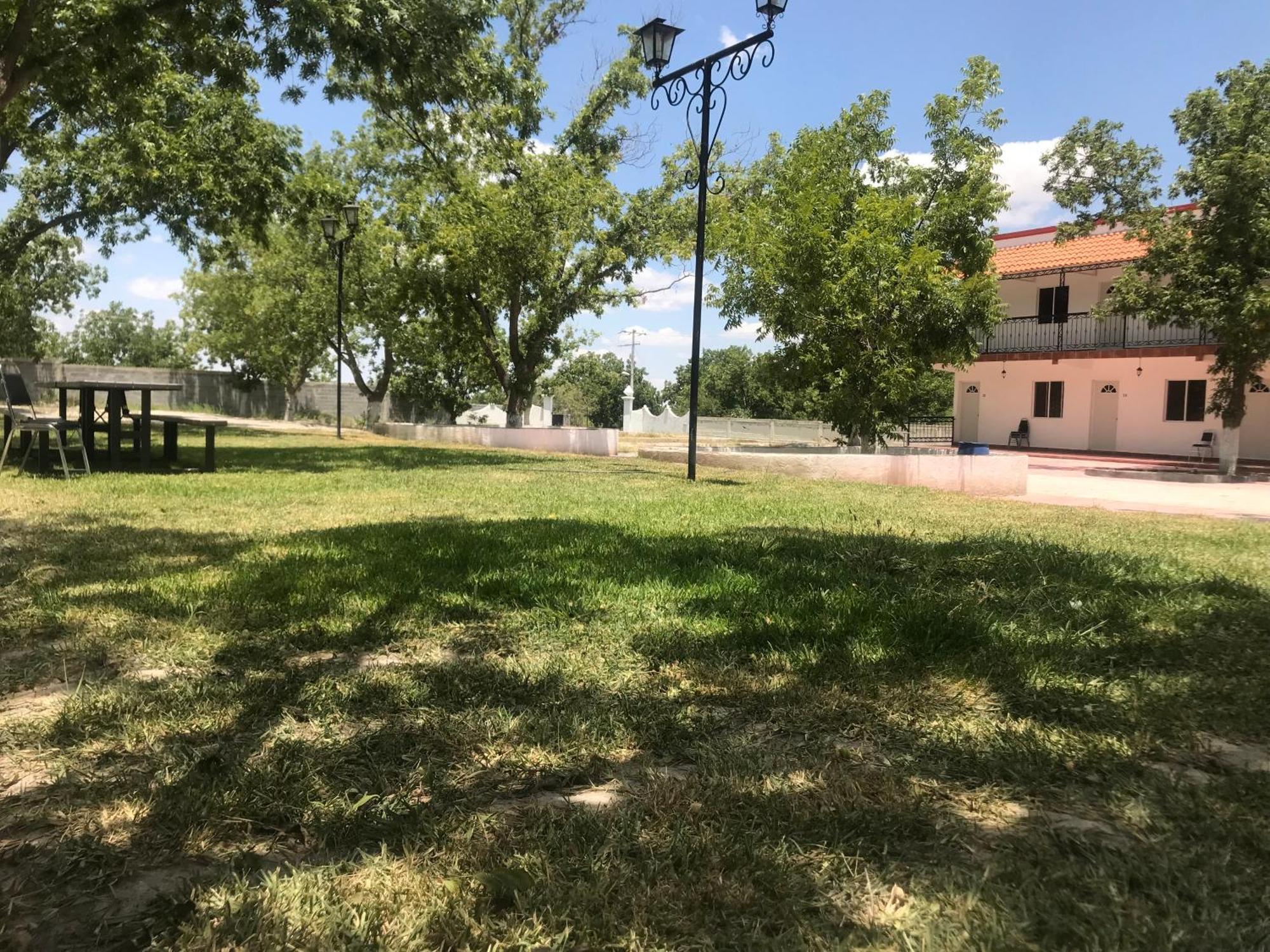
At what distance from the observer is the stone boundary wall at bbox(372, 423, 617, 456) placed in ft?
59.6

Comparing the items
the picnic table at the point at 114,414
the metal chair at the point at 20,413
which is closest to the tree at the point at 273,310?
the picnic table at the point at 114,414

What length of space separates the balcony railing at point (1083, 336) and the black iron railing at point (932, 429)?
15.7 feet

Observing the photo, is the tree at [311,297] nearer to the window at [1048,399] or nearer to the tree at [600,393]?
the tree at [600,393]

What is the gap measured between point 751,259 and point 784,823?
43.8 feet

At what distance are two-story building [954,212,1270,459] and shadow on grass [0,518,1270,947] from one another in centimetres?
2005

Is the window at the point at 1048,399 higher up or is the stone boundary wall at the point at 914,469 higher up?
the window at the point at 1048,399

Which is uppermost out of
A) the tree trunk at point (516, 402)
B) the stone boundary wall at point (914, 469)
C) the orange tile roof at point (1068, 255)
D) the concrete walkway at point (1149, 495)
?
the orange tile roof at point (1068, 255)

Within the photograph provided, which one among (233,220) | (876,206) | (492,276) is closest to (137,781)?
(876,206)

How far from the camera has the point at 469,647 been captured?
3.29m

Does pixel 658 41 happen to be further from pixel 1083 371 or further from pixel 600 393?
pixel 600 393

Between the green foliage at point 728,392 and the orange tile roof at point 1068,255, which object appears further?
the green foliage at point 728,392

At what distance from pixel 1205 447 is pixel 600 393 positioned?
47800 mm

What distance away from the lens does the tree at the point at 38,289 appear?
2742 centimetres

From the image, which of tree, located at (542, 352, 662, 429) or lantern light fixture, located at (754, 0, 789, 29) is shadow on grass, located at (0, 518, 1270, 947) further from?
tree, located at (542, 352, 662, 429)
